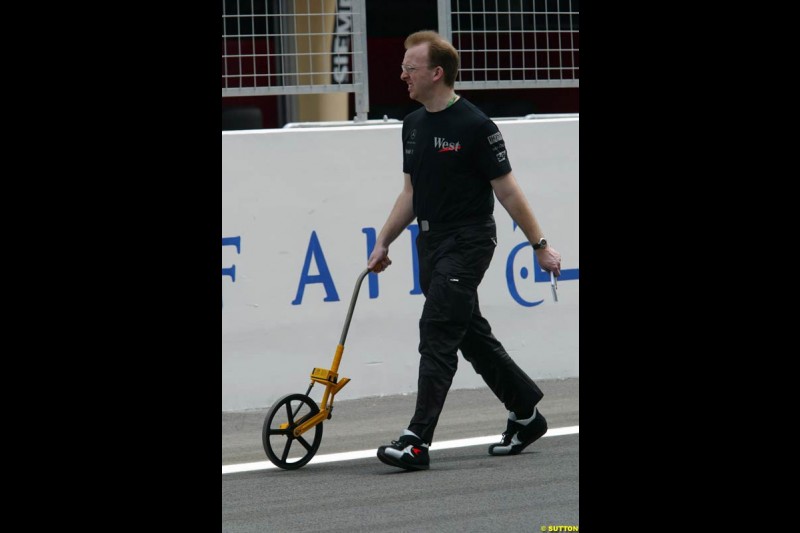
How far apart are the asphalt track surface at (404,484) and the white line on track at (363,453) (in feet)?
0.08

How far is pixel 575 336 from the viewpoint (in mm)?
8367

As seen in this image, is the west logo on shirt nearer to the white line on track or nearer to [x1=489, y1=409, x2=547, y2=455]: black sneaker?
[x1=489, y1=409, x2=547, y2=455]: black sneaker

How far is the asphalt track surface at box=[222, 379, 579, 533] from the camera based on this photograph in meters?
5.25

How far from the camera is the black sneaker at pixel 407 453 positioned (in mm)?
5996

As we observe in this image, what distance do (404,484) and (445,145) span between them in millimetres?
1461

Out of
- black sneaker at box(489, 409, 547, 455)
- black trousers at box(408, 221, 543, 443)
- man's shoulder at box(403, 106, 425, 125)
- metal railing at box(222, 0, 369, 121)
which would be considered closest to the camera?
black trousers at box(408, 221, 543, 443)

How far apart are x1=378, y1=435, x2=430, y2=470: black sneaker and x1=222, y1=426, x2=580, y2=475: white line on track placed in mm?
460

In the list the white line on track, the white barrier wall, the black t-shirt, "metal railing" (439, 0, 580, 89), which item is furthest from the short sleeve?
"metal railing" (439, 0, 580, 89)

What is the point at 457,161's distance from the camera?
6113mm
